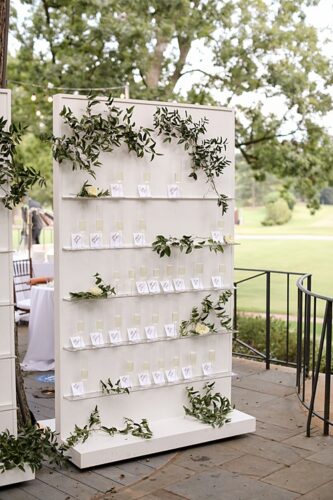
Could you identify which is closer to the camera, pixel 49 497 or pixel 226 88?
pixel 49 497

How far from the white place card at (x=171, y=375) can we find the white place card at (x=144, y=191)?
3.78 ft

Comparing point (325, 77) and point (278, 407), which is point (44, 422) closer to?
point (278, 407)

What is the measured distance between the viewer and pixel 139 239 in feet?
13.9

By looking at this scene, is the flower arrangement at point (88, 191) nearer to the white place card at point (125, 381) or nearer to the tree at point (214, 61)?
the white place card at point (125, 381)

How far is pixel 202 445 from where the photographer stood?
4.32 m

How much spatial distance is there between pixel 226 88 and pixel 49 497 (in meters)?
9.20

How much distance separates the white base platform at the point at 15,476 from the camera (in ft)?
12.0

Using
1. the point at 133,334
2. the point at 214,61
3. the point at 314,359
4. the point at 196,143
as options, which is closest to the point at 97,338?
the point at 133,334

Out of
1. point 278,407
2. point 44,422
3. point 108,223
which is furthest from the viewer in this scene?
point 278,407

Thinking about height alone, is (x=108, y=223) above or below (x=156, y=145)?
below

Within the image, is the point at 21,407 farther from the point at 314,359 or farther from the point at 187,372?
the point at 314,359

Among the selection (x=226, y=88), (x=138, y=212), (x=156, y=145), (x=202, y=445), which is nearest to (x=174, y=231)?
(x=138, y=212)

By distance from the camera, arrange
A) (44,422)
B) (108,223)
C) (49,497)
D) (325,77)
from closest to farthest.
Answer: (49,497), (108,223), (44,422), (325,77)

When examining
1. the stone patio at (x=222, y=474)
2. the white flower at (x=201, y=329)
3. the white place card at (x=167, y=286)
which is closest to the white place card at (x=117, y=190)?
the white place card at (x=167, y=286)
